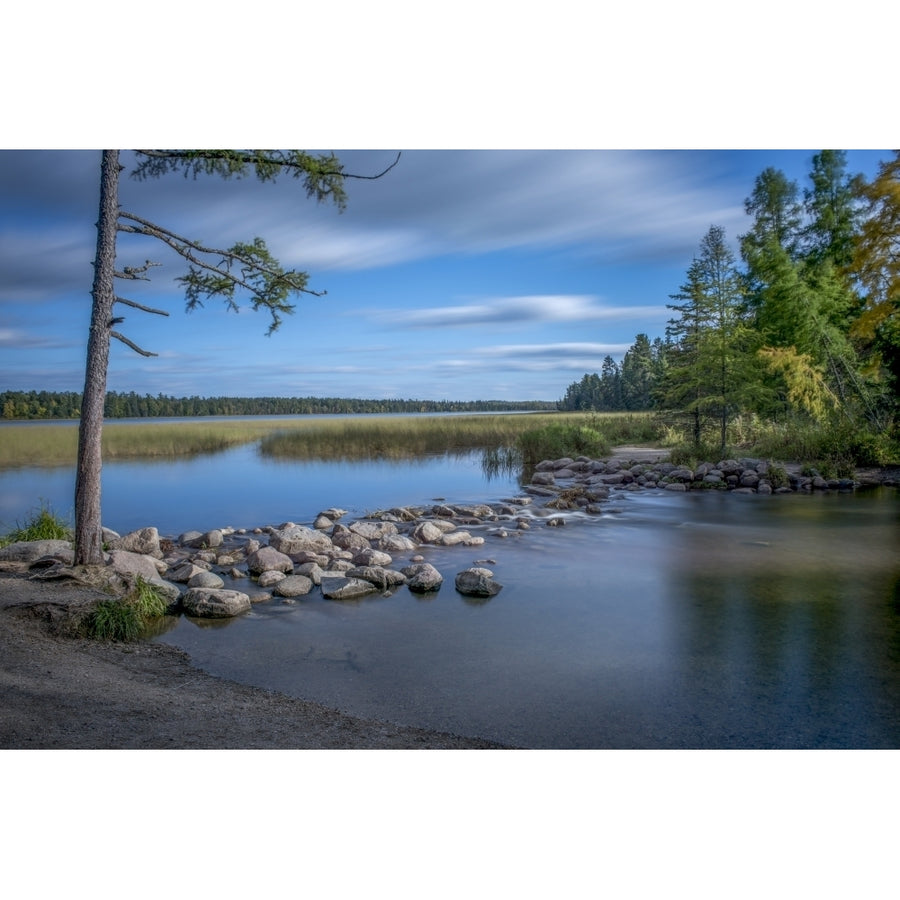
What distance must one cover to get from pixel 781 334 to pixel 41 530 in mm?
14539

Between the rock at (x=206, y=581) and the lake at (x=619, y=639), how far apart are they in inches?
24.3

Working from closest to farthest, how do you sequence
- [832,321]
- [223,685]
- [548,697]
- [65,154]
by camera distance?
1. [548,697]
2. [223,685]
3. [65,154]
4. [832,321]

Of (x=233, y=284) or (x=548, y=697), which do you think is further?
(x=233, y=284)

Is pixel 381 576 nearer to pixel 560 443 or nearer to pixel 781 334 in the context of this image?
pixel 560 443

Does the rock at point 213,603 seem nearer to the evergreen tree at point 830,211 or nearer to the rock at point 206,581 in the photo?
the rock at point 206,581

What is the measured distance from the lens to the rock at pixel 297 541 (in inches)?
290

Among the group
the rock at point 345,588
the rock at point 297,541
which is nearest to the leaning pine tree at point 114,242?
the rock at point 345,588

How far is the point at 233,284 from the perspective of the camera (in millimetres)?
6250

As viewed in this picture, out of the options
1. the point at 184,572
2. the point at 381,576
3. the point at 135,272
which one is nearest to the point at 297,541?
the point at 184,572

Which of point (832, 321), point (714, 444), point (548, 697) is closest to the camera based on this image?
point (548, 697)
